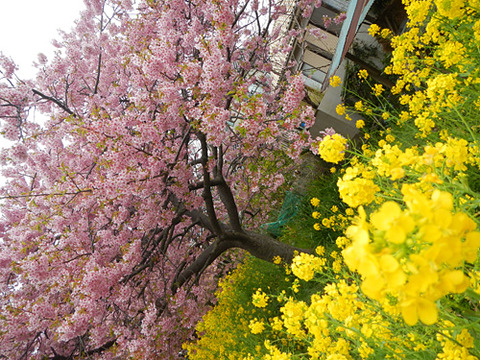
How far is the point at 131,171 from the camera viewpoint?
3.90 m

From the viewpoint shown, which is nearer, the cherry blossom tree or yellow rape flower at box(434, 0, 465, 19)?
yellow rape flower at box(434, 0, 465, 19)

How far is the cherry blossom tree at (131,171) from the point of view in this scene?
3.97 meters

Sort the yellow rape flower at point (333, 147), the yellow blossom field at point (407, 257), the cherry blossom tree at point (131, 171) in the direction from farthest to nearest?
the cherry blossom tree at point (131, 171)
the yellow rape flower at point (333, 147)
the yellow blossom field at point (407, 257)

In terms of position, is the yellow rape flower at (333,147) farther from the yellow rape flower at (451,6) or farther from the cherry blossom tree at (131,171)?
the cherry blossom tree at (131,171)

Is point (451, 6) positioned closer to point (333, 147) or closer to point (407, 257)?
point (333, 147)

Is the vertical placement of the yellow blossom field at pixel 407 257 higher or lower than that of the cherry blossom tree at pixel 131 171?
lower

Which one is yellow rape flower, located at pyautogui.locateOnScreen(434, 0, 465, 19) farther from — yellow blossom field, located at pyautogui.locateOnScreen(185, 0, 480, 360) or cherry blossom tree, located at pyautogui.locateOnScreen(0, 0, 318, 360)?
cherry blossom tree, located at pyautogui.locateOnScreen(0, 0, 318, 360)

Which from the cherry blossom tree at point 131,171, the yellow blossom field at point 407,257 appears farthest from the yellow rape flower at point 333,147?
the cherry blossom tree at point 131,171

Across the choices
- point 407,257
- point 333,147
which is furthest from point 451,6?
point 407,257

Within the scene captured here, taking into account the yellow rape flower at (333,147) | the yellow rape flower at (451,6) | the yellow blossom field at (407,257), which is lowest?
the yellow blossom field at (407,257)

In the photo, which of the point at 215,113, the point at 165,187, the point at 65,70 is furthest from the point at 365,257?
the point at 65,70

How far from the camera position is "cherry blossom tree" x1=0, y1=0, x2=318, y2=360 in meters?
3.97

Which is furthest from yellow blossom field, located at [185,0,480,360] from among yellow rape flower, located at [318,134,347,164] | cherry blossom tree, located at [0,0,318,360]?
cherry blossom tree, located at [0,0,318,360]

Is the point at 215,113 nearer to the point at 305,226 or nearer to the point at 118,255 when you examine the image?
the point at 118,255
